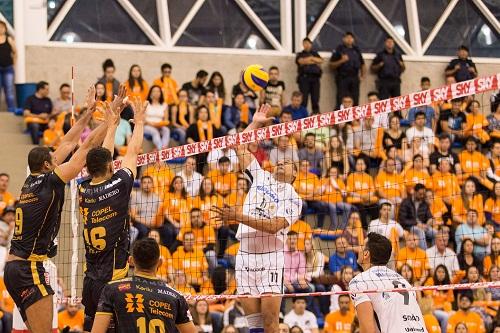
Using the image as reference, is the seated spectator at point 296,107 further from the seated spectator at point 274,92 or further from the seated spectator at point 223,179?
the seated spectator at point 223,179

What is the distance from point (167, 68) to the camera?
921 inches

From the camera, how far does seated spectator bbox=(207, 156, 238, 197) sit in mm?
19484

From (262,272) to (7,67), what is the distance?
430 inches

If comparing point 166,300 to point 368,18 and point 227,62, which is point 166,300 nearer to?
point 227,62

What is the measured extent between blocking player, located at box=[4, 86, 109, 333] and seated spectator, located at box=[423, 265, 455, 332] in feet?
27.5

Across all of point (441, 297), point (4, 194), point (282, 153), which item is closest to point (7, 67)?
point (4, 194)

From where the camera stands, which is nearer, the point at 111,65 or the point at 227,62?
the point at 111,65

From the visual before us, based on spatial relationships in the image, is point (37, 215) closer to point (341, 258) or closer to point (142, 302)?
point (142, 302)

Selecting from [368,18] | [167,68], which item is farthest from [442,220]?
[368,18]

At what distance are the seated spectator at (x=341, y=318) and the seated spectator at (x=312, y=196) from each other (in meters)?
2.00

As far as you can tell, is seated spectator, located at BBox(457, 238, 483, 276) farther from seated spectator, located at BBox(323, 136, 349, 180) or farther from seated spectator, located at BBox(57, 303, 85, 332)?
seated spectator, located at BBox(57, 303, 85, 332)

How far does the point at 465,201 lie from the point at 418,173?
3.48ft

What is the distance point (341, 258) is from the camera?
1878 centimetres

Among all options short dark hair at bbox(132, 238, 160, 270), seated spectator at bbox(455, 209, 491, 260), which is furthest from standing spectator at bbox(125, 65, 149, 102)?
short dark hair at bbox(132, 238, 160, 270)
